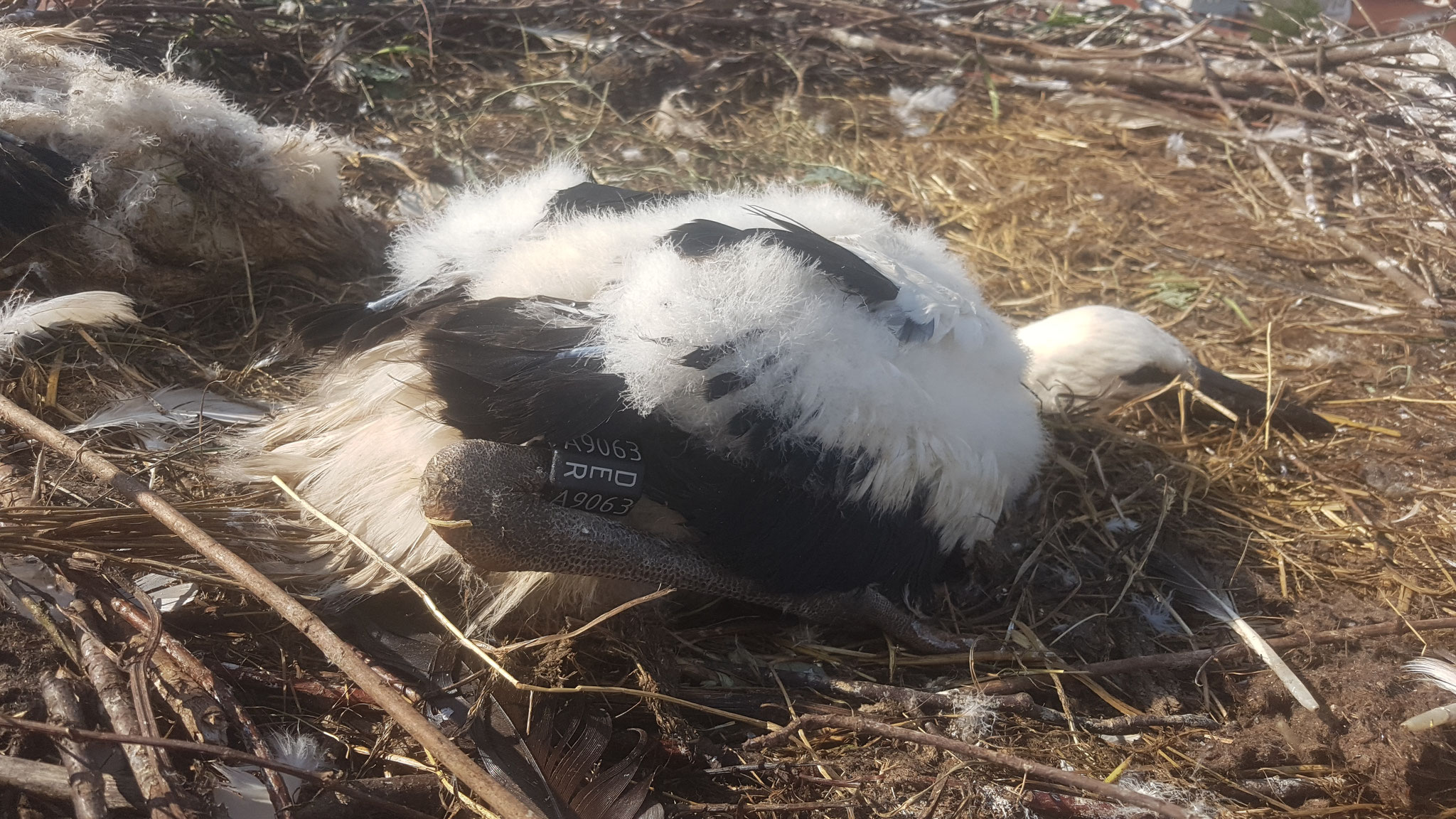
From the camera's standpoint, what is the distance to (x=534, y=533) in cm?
150

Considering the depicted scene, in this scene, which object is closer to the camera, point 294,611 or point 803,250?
point 294,611

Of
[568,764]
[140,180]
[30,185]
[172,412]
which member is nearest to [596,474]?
[568,764]

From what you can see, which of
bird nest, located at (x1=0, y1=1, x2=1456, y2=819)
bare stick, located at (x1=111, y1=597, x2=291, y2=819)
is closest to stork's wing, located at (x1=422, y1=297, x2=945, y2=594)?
bird nest, located at (x1=0, y1=1, x2=1456, y2=819)

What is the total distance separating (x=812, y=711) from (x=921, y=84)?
11.2 feet

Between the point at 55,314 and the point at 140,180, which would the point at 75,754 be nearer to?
the point at 55,314

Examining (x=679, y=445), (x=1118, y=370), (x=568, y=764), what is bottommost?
(x=1118, y=370)

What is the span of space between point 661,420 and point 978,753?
2.66ft

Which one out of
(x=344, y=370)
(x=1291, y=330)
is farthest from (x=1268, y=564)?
(x=344, y=370)

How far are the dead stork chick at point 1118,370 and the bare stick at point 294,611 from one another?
5.97 feet

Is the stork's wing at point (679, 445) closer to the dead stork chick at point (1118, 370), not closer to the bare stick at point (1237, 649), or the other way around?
the bare stick at point (1237, 649)

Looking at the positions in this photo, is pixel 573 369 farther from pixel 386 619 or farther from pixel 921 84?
pixel 921 84

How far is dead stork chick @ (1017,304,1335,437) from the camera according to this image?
2.44m

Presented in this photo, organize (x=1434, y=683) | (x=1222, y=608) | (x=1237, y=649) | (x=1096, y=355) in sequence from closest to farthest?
(x=1434, y=683)
(x=1237, y=649)
(x=1222, y=608)
(x=1096, y=355)

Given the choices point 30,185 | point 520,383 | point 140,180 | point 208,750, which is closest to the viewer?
point 208,750
